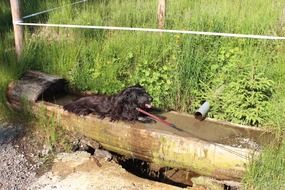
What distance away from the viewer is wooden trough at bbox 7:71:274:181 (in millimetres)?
3711

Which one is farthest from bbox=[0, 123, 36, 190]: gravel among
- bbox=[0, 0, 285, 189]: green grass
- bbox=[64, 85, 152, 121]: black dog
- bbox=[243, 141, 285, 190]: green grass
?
bbox=[243, 141, 285, 190]: green grass

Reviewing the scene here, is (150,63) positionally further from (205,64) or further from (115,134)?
(115,134)

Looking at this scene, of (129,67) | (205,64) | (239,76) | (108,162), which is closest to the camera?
(108,162)

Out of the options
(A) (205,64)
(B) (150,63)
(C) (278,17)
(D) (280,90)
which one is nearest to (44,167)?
(B) (150,63)

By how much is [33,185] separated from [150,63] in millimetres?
2121

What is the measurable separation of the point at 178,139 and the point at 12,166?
1.76m

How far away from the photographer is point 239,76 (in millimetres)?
4457

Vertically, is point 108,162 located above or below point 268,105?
below

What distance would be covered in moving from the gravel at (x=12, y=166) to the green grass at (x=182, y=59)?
44 centimetres

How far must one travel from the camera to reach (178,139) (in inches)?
153

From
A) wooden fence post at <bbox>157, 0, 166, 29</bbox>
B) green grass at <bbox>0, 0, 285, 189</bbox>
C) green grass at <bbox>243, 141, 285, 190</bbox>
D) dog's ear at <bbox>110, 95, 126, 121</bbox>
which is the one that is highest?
wooden fence post at <bbox>157, 0, 166, 29</bbox>

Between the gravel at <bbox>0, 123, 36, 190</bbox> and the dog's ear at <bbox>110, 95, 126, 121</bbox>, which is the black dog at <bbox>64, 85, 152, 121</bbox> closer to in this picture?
the dog's ear at <bbox>110, 95, 126, 121</bbox>

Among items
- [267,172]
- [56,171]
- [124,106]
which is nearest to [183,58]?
[124,106]

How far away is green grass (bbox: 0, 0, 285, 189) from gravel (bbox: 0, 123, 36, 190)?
0.44 m
